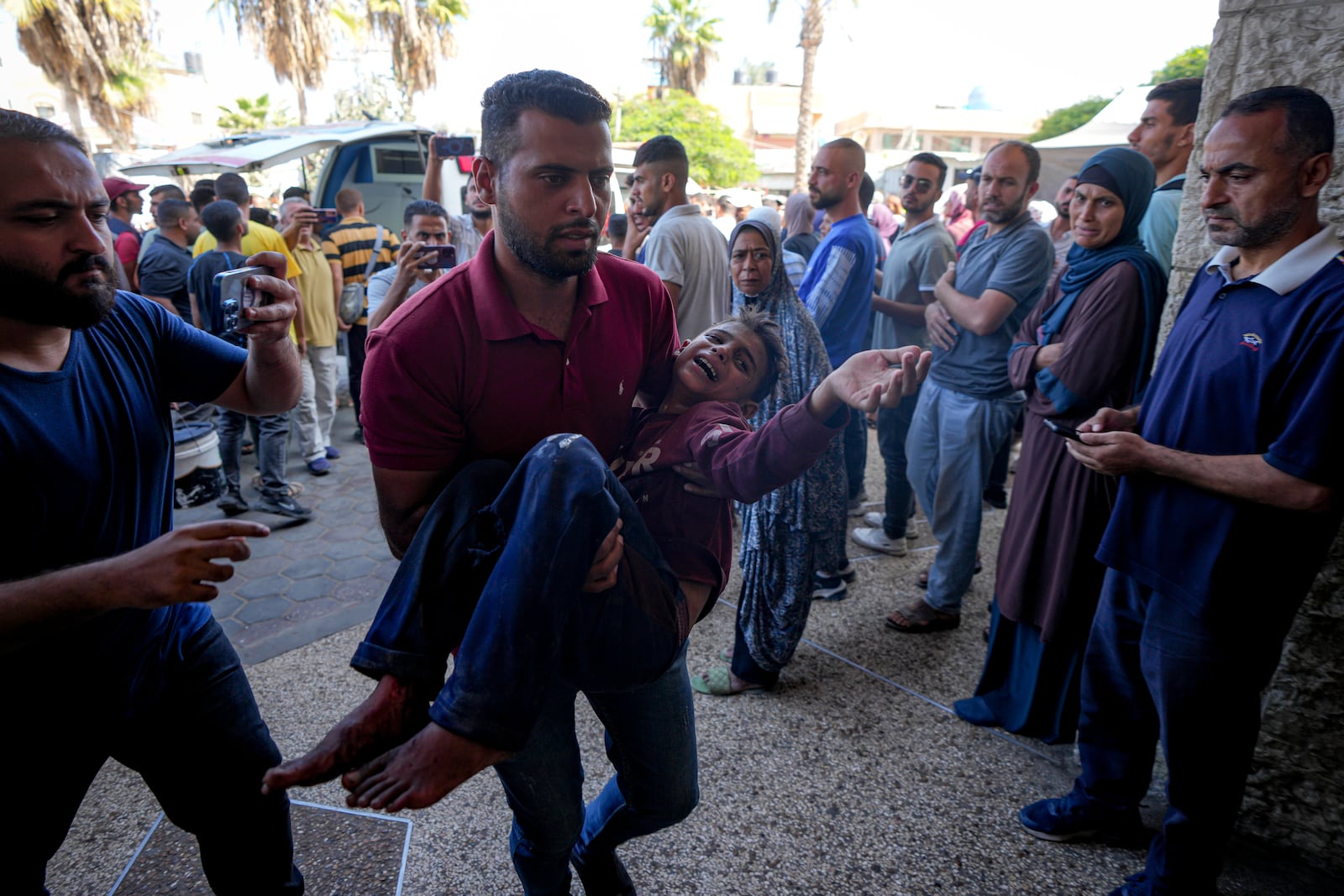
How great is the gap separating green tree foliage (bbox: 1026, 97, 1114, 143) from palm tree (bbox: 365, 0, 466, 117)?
1964 centimetres

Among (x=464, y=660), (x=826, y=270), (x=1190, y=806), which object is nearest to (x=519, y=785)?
(x=464, y=660)

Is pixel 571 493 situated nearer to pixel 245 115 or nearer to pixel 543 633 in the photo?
pixel 543 633

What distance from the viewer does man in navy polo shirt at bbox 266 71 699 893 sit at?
1.52 meters

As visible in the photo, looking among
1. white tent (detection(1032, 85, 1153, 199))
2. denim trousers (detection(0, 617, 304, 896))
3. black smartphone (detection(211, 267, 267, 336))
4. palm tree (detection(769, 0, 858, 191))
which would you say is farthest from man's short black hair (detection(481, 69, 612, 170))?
palm tree (detection(769, 0, 858, 191))

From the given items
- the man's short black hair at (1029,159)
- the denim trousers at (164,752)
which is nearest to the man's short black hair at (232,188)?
the denim trousers at (164,752)

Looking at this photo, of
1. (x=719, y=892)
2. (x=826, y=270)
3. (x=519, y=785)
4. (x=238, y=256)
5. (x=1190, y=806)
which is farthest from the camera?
(x=238, y=256)

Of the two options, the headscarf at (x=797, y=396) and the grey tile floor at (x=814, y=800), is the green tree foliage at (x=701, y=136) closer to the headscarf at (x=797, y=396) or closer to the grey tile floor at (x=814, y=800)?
the headscarf at (x=797, y=396)

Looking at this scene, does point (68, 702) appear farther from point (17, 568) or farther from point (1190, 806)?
point (1190, 806)

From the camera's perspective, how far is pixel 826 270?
161 inches

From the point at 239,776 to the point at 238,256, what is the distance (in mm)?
4441

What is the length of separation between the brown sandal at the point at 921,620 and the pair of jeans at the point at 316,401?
4708mm

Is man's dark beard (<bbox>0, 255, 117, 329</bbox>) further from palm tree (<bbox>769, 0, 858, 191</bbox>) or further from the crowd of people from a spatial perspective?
A: palm tree (<bbox>769, 0, 858, 191</bbox>)

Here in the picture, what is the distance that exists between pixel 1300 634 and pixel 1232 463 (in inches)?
34.0

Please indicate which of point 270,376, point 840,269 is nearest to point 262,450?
point 270,376
